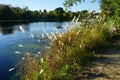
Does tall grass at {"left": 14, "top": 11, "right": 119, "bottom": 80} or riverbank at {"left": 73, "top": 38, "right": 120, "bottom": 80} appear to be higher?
tall grass at {"left": 14, "top": 11, "right": 119, "bottom": 80}

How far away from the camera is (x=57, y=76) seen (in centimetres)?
557

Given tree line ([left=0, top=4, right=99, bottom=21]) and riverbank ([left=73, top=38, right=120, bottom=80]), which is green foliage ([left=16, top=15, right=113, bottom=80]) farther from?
tree line ([left=0, top=4, right=99, bottom=21])

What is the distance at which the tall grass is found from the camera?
18.5ft

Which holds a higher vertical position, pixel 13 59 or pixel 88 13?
pixel 88 13

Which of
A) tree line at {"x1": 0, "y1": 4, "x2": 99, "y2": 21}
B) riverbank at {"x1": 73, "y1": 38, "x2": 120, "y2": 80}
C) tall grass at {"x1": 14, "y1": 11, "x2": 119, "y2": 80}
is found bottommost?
tree line at {"x1": 0, "y1": 4, "x2": 99, "y2": 21}

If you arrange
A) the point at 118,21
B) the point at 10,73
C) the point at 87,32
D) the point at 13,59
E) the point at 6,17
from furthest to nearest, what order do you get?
the point at 6,17 < the point at 13,59 < the point at 10,73 < the point at 87,32 < the point at 118,21

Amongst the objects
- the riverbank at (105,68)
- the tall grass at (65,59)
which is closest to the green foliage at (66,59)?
the tall grass at (65,59)

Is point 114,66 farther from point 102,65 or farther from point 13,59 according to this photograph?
point 13,59

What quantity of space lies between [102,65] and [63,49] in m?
1.16

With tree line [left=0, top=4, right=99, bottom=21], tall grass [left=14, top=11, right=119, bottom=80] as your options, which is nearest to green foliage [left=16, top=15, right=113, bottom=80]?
tall grass [left=14, top=11, right=119, bottom=80]

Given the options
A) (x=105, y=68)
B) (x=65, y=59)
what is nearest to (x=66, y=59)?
(x=65, y=59)

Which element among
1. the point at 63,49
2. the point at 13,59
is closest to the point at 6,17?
the point at 13,59

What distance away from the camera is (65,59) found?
6543mm

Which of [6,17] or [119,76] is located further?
[6,17]
